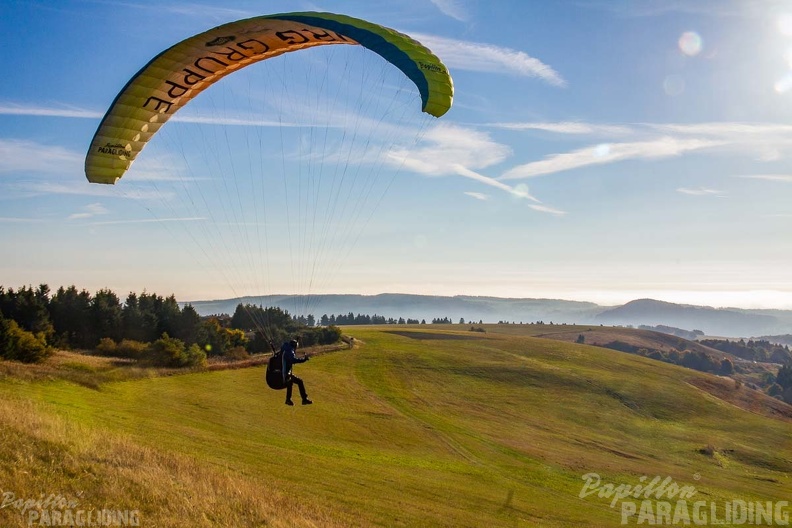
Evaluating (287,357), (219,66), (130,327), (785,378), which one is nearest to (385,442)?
(287,357)

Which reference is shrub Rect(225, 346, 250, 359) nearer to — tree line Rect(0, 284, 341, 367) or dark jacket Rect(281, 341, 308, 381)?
tree line Rect(0, 284, 341, 367)

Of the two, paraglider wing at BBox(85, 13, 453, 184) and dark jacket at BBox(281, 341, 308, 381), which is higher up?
Result: paraglider wing at BBox(85, 13, 453, 184)

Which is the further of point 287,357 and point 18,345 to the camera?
point 18,345

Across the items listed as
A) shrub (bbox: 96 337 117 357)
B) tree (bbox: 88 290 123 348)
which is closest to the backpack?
shrub (bbox: 96 337 117 357)

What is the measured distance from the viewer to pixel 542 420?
42344mm

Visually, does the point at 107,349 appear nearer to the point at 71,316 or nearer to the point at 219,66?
the point at 71,316

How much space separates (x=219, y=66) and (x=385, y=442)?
2085cm

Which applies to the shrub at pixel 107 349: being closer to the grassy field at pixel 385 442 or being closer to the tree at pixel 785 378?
the grassy field at pixel 385 442

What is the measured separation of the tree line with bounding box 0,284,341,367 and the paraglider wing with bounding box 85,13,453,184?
32.5m

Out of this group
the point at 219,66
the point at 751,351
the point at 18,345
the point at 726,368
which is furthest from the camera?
the point at 751,351

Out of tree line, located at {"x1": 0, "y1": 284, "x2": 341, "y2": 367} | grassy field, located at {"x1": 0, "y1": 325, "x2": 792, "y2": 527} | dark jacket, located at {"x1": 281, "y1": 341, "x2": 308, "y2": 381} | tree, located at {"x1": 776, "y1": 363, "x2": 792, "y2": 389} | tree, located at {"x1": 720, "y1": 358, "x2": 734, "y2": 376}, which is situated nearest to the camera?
grassy field, located at {"x1": 0, "y1": 325, "x2": 792, "y2": 527}

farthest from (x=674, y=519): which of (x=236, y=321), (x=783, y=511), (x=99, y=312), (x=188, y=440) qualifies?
(x=236, y=321)

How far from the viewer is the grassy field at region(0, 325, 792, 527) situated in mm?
11164

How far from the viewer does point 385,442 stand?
28609mm
